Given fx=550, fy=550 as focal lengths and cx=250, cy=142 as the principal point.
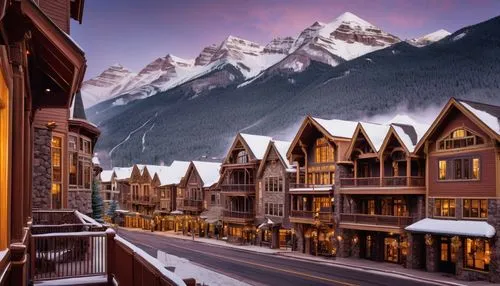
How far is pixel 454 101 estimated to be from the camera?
126 feet

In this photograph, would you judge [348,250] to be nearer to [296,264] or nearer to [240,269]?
[296,264]

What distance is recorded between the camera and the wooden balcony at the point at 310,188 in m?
51.6

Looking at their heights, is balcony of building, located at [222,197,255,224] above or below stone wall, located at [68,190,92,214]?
below

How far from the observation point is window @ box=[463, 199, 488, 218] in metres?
36.8

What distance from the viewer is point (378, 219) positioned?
146 feet

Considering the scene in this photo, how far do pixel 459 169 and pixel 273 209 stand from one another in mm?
26732

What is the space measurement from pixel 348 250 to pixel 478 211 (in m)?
14.8

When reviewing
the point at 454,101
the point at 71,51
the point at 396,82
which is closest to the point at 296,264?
the point at 454,101

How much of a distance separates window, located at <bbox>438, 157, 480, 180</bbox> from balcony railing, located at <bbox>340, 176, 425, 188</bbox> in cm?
230

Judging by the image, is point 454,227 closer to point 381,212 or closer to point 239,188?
point 381,212

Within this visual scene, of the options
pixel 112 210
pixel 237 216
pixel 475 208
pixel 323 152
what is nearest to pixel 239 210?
pixel 237 216

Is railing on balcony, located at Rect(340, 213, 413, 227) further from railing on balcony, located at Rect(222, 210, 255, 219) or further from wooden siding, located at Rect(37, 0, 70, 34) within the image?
wooden siding, located at Rect(37, 0, 70, 34)

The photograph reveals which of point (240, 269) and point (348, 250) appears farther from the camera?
point (348, 250)

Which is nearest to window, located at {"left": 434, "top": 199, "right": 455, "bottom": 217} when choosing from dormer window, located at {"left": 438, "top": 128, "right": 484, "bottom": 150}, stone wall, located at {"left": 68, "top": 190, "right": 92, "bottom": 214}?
dormer window, located at {"left": 438, "top": 128, "right": 484, "bottom": 150}
